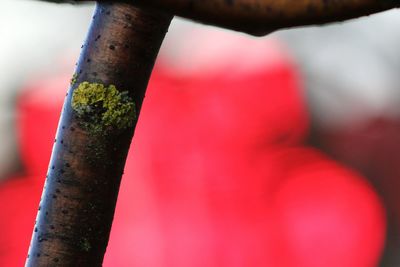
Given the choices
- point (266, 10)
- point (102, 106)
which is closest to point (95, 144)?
point (102, 106)

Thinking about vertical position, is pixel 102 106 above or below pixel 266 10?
below

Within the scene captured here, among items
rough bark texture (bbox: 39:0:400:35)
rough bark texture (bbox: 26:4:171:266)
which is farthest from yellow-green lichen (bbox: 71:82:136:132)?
rough bark texture (bbox: 39:0:400:35)

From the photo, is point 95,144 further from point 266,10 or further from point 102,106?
point 266,10

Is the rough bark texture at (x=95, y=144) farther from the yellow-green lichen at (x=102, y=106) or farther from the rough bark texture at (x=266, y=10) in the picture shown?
the rough bark texture at (x=266, y=10)

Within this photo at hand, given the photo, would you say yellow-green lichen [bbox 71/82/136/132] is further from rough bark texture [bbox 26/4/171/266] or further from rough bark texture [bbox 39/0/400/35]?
rough bark texture [bbox 39/0/400/35]

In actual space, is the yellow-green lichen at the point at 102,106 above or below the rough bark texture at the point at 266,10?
below

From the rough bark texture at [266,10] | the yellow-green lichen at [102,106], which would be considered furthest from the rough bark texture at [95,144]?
the rough bark texture at [266,10]

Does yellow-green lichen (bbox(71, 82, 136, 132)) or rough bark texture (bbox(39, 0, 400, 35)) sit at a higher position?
rough bark texture (bbox(39, 0, 400, 35))

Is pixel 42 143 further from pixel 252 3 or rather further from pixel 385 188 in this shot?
pixel 252 3

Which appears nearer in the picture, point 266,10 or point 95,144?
point 266,10
